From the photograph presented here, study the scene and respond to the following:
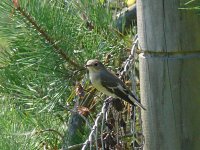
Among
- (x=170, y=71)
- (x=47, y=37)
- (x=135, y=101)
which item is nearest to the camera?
(x=170, y=71)

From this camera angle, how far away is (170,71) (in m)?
1.25

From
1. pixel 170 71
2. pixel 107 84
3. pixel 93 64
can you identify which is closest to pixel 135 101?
pixel 170 71

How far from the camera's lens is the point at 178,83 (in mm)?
1247

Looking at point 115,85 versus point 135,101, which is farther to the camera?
point 115,85

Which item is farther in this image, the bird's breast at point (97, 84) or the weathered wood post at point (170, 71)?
the bird's breast at point (97, 84)

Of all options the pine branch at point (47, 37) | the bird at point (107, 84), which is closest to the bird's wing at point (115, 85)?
Result: the bird at point (107, 84)

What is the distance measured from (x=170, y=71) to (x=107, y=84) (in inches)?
21.9

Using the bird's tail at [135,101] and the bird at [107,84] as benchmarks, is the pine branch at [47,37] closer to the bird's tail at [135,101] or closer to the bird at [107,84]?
the bird at [107,84]

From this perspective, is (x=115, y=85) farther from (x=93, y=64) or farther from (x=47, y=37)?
(x=47, y=37)

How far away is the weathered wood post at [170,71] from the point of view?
1.23 m

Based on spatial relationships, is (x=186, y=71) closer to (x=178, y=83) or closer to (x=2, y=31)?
(x=178, y=83)

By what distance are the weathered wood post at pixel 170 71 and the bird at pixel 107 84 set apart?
0.51 ft

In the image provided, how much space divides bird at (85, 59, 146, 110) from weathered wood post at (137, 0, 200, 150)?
0.51 ft

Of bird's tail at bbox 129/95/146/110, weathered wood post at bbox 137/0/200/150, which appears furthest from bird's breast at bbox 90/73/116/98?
weathered wood post at bbox 137/0/200/150
